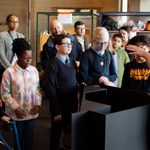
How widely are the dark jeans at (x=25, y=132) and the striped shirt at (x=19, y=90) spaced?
2.0 inches

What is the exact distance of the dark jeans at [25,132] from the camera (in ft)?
7.41

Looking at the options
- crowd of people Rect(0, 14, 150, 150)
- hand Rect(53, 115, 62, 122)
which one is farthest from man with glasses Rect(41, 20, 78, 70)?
hand Rect(53, 115, 62, 122)

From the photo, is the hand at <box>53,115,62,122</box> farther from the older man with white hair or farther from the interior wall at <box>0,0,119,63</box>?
the interior wall at <box>0,0,119,63</box>

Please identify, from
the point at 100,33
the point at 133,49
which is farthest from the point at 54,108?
the point at 133,49

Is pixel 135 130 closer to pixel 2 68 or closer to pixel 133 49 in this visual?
pixel 133 49

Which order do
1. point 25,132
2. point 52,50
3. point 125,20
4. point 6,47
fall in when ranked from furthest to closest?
point 125,20 → point 6,47 → point 52,50 → point 25,132

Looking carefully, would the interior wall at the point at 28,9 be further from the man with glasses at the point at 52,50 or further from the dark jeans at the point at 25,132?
the dark jeans at the point at 25,132

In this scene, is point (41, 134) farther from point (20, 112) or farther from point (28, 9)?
point (28, 9)

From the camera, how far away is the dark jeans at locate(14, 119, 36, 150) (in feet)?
7.41

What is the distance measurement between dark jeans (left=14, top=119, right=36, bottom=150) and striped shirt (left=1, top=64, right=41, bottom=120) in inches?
2.0

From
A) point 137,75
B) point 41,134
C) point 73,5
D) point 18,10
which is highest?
point 73,5

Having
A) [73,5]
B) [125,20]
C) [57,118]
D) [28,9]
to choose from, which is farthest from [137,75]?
[73,5]

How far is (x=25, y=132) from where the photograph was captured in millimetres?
2305

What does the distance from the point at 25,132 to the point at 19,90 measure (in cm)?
34
